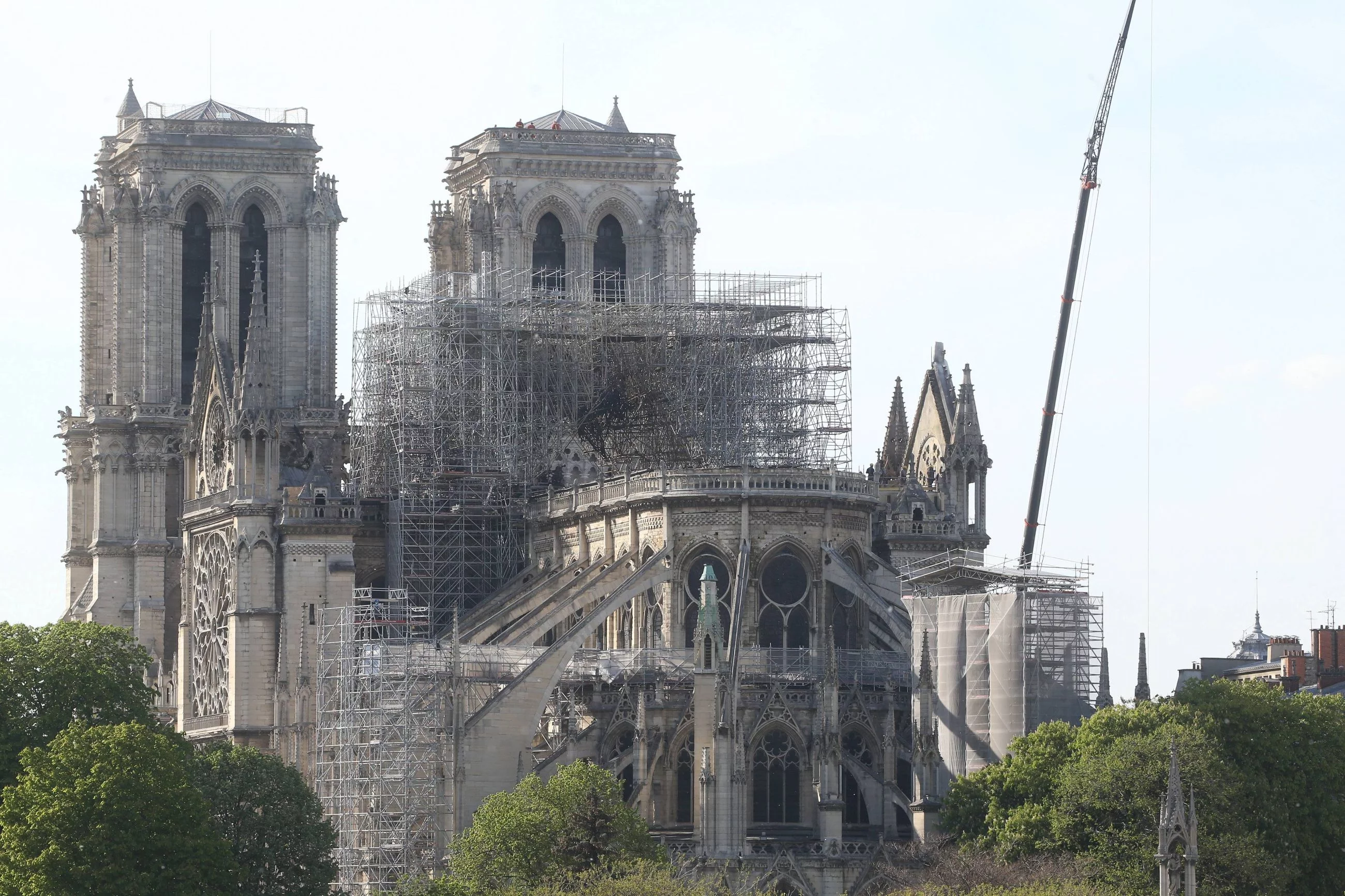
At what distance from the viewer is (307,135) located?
13650 cm

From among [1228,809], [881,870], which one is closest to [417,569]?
[881,870]

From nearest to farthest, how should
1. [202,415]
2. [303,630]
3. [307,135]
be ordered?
1. [303,630]
2. [202,415]
3. [307,135]

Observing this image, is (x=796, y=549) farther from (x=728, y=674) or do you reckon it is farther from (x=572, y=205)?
(x=572, y=205)

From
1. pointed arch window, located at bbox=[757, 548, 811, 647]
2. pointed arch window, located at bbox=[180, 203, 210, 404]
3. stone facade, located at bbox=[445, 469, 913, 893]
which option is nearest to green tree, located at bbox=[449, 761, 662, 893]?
stone facade, located at bbox=[445, 469, 913, 893]

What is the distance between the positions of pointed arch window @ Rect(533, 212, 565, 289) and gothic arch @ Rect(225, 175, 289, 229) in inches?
352

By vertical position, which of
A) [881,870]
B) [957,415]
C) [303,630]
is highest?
[957,415]

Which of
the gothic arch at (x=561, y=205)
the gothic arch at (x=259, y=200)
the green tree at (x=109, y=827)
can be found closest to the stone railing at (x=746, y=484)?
the gothic arch at (x=561, y=205)

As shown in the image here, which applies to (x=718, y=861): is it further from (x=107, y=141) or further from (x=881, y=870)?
(x=107, y=141)

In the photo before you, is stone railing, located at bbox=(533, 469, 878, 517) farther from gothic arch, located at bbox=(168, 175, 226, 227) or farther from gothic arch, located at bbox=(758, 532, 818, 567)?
gothic arch, located at bbox=(168, 175, 226, 227)

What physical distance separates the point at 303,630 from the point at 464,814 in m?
14.1

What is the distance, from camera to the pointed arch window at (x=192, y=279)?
447ft

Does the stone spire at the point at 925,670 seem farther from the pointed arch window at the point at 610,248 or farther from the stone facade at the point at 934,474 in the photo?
the pointed arch window at the point at 610,248

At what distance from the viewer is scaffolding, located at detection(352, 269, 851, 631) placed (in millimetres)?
123625

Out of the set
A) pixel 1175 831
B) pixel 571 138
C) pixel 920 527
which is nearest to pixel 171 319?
pixel 571 138
